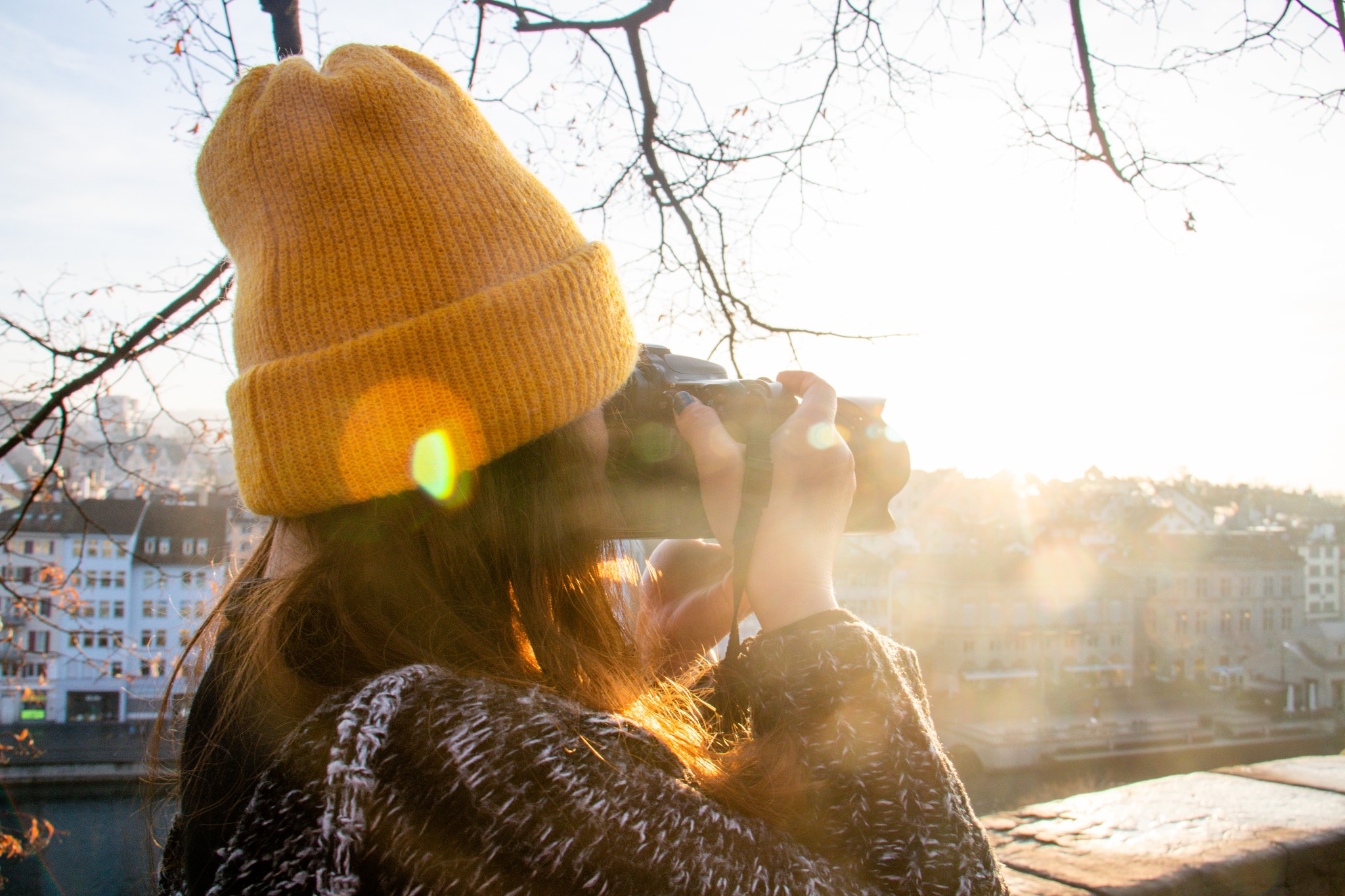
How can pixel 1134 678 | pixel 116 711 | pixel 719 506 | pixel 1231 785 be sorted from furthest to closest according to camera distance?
1. pixel 1134 678
2. pixel 116 711
3. pixel 1231 785
4. pixel 719 506

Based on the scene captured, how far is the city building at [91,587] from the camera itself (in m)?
1.77

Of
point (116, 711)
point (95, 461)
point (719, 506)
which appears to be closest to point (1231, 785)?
point (719, 506)

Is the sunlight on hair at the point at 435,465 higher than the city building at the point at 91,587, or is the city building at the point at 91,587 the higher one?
the sunlight on hair at the point at 435,465

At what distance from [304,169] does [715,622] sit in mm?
634

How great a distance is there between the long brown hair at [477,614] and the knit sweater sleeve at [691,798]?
0.03 m

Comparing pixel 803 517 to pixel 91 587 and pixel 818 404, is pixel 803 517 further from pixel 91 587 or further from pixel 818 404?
pixel 91 587

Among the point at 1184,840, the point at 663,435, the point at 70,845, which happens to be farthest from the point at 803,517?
the point at 70,845

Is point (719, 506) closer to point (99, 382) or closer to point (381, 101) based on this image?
point (381, 101)

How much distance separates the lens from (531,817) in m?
0.41

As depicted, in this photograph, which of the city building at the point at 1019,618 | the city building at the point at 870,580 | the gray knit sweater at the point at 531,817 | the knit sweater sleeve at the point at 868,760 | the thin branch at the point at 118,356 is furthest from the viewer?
the city building at the point at 1019,618

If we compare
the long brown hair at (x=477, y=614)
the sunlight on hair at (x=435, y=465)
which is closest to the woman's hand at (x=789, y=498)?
the long brown hair at (x=477, y=614)

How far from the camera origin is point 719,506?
0.69 metres

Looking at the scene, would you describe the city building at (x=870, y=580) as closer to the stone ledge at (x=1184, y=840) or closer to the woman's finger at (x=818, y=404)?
the stone ledge at (x=1184, y=840)

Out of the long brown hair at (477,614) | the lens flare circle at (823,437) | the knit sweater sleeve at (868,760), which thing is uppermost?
the lens flare circle at (823,437)
